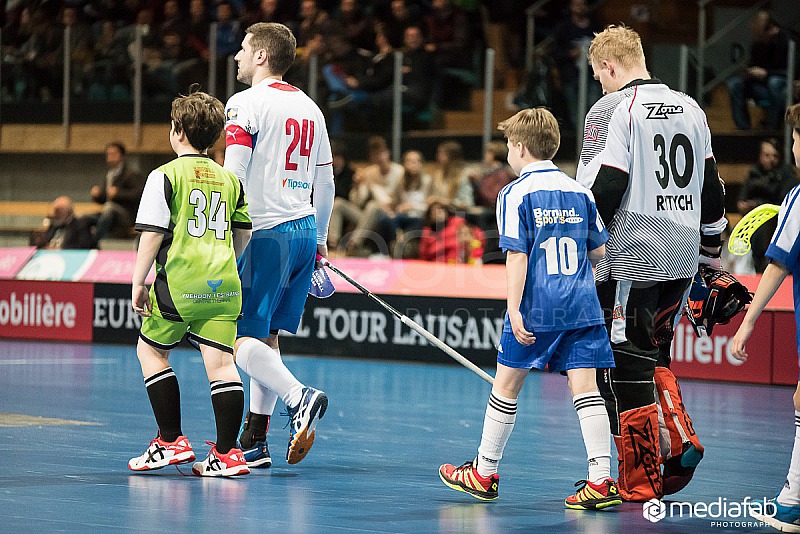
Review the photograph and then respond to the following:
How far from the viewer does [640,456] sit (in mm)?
5840

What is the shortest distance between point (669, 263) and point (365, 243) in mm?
9126

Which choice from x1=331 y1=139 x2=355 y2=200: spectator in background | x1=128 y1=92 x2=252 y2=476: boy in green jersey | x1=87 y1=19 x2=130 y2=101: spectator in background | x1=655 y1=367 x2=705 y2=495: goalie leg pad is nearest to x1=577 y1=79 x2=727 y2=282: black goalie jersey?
x1=655 y1=367 x2=705 y2=495: goalie leg pad

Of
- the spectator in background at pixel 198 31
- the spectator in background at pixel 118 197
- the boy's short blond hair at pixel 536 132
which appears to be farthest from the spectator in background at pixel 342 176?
the boy's short blond hair at pixel 536 132

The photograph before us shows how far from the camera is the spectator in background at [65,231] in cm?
1609

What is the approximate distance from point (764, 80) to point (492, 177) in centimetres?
321

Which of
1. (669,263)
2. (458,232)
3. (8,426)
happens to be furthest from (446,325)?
(669,263)

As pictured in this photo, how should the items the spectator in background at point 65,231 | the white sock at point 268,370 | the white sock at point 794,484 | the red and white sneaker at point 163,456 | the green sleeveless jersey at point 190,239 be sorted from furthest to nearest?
the spectator in background at point 65,231 → the white sock at point 268,370 → the red and white sneaker at point 163,456 → the green sleeveless jersey at point 190,239 → the white sock at point 794,484

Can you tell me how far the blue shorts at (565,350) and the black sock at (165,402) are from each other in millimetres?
1666

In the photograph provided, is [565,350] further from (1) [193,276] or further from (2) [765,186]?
(2) [765,186]

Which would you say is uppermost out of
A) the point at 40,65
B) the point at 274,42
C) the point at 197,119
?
the point at 40,65

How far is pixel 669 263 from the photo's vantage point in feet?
19.6

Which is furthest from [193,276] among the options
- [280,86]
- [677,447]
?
[677,447]

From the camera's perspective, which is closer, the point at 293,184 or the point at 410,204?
the point at 293,184

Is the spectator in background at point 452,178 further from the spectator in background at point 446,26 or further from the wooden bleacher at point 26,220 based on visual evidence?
the wooden bleacher at point 26,220
